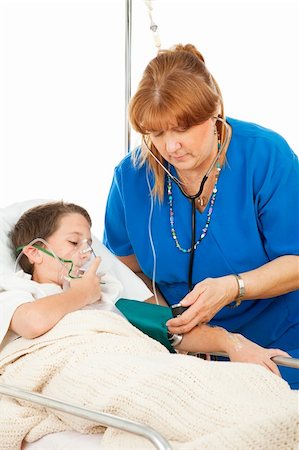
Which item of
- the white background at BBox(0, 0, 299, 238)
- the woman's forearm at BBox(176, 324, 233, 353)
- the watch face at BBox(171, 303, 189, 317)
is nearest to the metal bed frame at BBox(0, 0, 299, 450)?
the woman's forearm at BBox(176, 324, 233, 353)

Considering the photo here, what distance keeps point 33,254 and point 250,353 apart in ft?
2.32

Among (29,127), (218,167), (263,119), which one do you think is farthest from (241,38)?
(218,167)

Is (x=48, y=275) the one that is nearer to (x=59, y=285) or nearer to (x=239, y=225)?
(x=59, y=285)

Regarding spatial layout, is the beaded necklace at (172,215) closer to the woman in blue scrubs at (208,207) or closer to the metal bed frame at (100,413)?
the woman in blue scrubs at (208,207)

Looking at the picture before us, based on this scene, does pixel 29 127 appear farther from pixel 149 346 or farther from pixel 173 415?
pixel 173 415

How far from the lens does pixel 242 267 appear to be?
2457 millimetres

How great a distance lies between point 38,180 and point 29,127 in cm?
28

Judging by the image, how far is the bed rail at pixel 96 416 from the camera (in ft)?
4.81

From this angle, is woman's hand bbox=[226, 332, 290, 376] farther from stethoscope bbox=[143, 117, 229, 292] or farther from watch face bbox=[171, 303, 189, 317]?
stethoscope bbox=[143, 117, 229, 292]

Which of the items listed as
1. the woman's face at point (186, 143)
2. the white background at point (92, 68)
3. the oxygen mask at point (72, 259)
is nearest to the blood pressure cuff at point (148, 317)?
the oxygen mask at point (72, 259)

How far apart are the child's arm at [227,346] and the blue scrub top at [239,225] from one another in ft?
0.69

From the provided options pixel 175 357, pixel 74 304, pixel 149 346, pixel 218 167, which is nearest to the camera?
pixel 175 357

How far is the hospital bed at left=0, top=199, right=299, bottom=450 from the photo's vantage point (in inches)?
60.1

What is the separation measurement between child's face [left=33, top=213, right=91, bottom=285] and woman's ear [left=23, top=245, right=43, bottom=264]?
0.5 inches
